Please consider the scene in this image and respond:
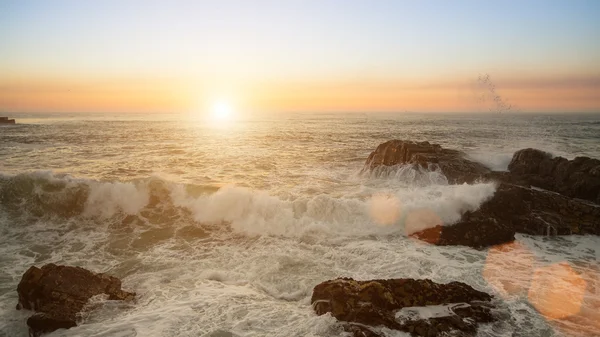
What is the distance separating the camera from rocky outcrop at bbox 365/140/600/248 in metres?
12.3

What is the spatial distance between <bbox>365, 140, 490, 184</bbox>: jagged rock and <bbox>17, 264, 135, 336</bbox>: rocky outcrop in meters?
16.3

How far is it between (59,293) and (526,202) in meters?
15.6

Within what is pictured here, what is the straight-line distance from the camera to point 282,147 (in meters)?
36.3

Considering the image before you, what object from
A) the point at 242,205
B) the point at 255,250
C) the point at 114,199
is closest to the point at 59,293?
the point at 255,250

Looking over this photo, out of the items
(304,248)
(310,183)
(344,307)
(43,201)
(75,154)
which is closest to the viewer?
(344,307)

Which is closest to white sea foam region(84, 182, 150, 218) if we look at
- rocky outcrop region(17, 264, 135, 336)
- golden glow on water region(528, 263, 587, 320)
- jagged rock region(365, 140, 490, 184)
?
rocky outcrop region(17, 264, 135, 336)

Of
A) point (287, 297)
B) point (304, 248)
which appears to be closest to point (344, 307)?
point (287, 297)

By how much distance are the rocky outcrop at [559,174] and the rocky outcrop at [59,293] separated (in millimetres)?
18049

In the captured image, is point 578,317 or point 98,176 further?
point 98,176

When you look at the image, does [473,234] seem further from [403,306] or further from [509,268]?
[403,306]

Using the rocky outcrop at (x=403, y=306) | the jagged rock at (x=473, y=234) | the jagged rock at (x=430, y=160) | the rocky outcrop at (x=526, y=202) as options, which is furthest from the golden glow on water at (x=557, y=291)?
the jagged rock at (x=430, y=160)

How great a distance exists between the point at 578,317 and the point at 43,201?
18850mm

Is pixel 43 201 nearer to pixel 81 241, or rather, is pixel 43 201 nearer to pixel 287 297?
pixel 81 241

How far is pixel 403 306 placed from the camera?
7.50 m
